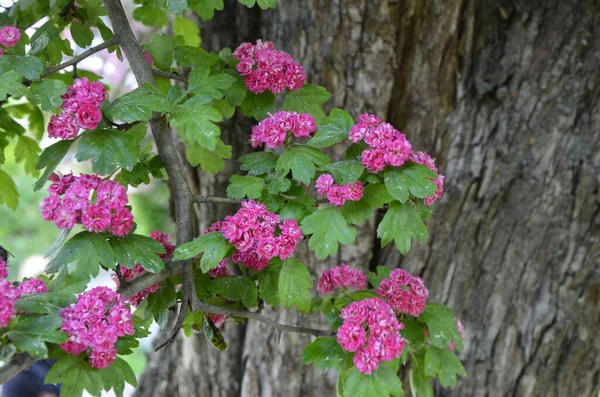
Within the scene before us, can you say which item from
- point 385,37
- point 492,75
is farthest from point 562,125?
point 385,37

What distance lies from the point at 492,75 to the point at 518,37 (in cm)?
11

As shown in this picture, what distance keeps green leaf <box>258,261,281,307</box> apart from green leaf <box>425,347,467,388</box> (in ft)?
1.08

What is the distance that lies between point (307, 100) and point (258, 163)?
0.21 metres

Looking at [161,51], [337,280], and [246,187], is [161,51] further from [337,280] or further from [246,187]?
[337,280]

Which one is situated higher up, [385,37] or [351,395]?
[385,37]

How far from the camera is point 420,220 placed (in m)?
1.03

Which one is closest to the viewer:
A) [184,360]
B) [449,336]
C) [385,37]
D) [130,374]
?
[130,374]

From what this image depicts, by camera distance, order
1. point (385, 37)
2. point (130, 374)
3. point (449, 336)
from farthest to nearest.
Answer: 1. point (385, 37)
2. point (449, 336)
3. point (130, 374)

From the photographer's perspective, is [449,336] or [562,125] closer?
[449,336]

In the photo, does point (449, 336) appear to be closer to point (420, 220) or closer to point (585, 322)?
point (420, 220)

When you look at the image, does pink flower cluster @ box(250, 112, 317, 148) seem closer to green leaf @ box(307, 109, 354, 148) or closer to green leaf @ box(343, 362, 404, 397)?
green leaf @ box(307, 109, 354, 148)

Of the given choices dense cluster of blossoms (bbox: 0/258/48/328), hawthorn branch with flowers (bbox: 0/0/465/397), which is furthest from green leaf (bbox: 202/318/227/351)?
dense cluster of blossoms (bbox: 0/258/48/328)

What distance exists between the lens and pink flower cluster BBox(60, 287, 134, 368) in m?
0.90

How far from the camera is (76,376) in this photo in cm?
93
